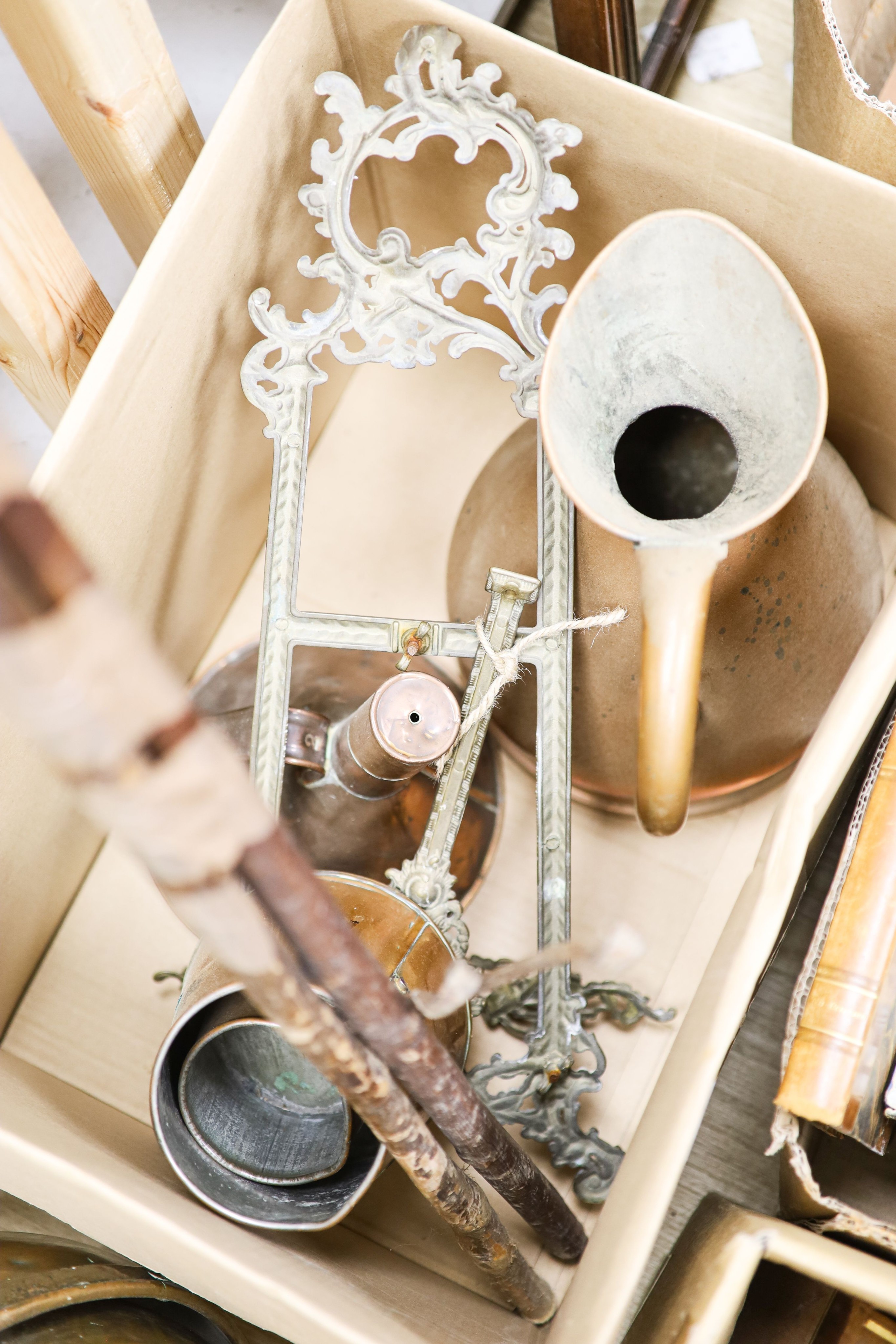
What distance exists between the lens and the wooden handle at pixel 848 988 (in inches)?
17.4

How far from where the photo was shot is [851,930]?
1.50 feet

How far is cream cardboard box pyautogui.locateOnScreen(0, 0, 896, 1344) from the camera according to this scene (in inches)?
18.7

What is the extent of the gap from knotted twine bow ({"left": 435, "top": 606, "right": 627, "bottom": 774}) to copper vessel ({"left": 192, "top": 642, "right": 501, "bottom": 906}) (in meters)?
0.05

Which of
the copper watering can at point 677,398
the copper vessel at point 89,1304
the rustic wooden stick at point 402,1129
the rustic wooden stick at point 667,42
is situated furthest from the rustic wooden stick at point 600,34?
the copper vessel at point 89,1304

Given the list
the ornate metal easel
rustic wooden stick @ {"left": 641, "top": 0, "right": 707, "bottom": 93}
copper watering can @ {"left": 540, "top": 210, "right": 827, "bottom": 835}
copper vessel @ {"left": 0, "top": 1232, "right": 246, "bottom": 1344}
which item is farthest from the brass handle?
rustic wooden stick @ {"left": 641, "top": 0, "right": 707, "bottom": 93}

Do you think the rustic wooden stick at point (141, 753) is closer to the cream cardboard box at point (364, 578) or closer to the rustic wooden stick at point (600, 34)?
the cream cardboard box at point (364, 578)

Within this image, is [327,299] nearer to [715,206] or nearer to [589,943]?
[715,206]

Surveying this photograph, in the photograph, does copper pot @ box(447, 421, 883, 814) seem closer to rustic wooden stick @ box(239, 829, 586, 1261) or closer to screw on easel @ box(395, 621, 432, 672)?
screw on easel @ box(395, 621, 432, 672)

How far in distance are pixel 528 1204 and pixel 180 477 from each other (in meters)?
0.47

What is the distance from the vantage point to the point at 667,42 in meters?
0.79

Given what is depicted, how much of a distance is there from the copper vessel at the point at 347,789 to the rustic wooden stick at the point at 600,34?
0.40 m

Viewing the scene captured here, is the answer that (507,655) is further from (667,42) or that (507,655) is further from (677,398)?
(667,42)

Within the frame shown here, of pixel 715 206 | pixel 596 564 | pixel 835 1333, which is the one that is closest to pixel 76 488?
pixel 596 564

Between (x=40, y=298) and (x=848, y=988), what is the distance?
1.93 feet
